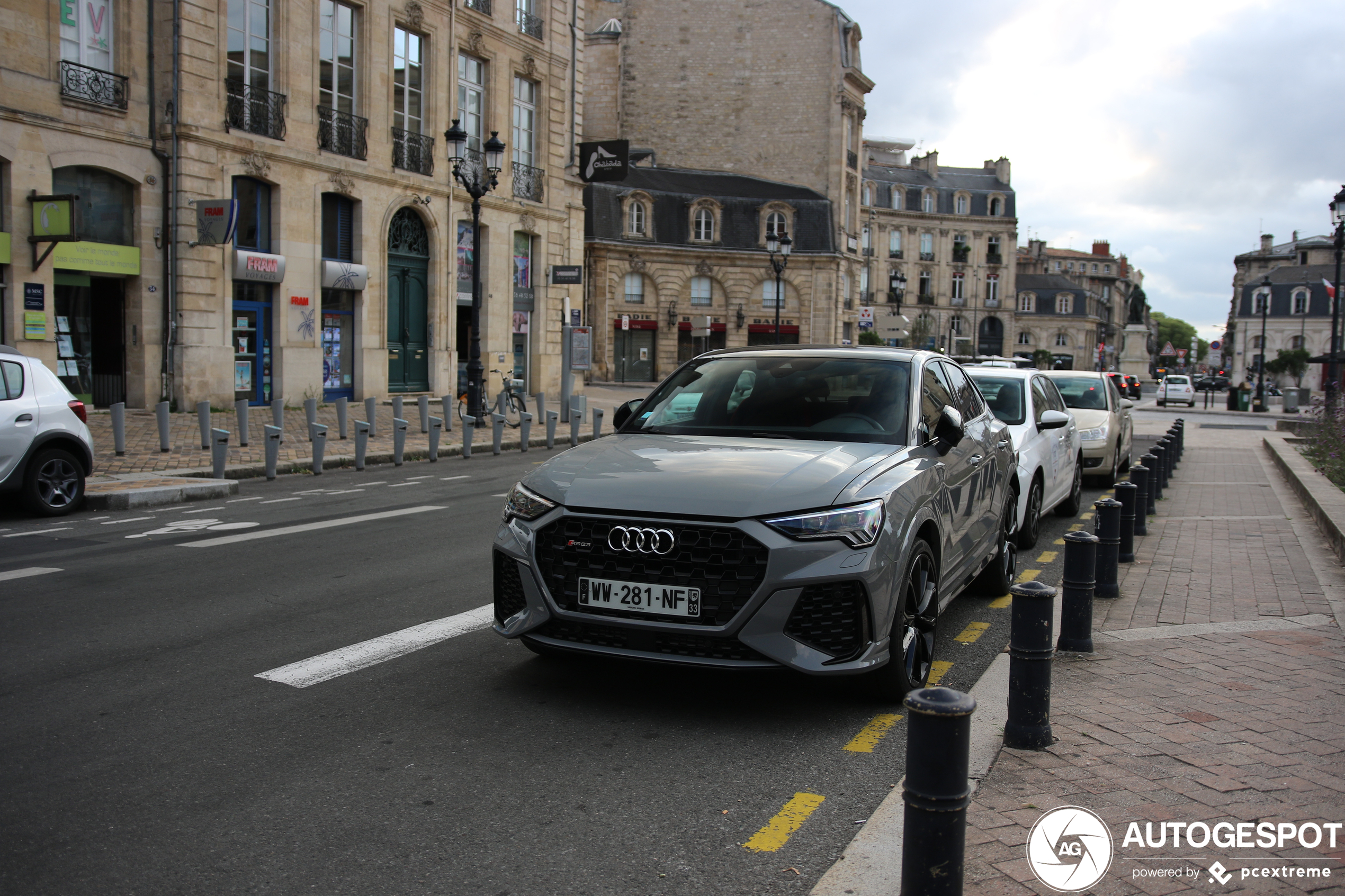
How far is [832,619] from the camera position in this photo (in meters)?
4.42

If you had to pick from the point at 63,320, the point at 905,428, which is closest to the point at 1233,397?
the point at 63,320

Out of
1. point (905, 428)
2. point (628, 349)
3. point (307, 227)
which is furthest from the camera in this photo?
point (628, 349)

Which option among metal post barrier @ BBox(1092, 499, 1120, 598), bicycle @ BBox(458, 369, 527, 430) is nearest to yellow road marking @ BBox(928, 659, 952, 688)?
metal post barrier @ BBox(1092, 499, 1120, 598)

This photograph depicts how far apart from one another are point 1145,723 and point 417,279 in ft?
88.8

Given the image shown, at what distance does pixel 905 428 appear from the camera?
5.54 meters

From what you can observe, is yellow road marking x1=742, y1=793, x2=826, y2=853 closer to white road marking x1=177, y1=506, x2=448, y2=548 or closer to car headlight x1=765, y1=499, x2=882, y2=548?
car headlight x1=765, y1=499, x2=882, y2=548

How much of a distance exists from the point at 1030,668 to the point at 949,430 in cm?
170

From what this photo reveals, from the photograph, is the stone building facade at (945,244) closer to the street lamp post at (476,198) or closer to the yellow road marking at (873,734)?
the street lamp post at (476,198)

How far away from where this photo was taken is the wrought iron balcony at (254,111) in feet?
77.4

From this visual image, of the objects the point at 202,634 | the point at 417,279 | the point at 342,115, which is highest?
the point at 342,115

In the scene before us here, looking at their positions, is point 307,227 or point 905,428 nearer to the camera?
point 905,428

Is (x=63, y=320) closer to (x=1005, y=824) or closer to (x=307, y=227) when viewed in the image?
(x=307, y=227)

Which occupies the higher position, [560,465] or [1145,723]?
[560,465]

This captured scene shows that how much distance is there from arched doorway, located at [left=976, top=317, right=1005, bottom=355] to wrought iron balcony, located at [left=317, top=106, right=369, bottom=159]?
81336 mm
